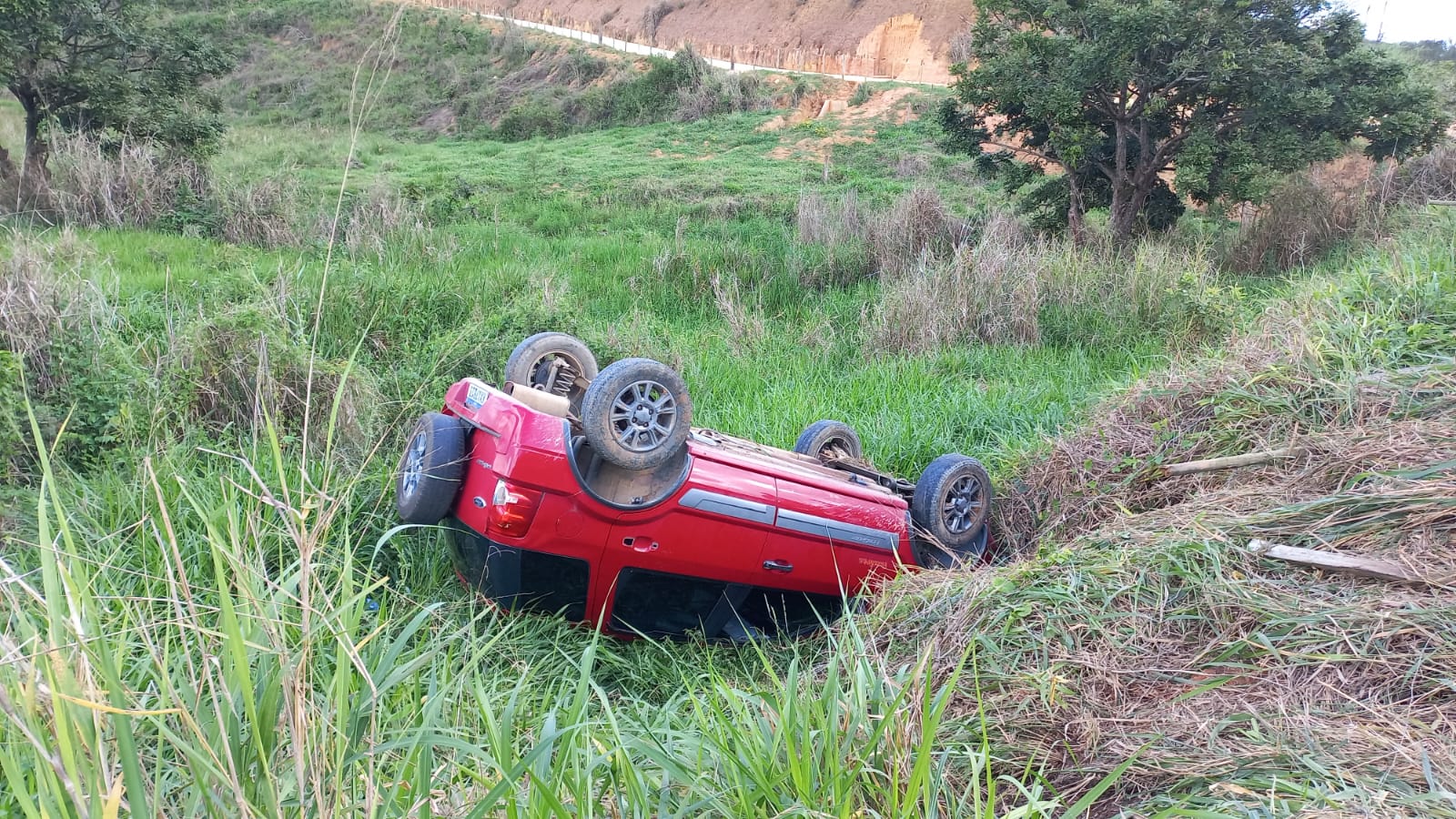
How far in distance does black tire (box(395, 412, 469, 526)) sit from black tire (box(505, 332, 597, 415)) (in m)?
0.59

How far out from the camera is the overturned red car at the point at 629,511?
10.9ft

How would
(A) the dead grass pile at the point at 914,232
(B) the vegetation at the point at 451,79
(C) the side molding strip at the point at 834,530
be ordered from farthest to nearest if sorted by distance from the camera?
(B) the vegetation at the point at 451,79 → (A) the dead grass pile at the point at 914,232 → (C) the side molding strip at the point at 834,530

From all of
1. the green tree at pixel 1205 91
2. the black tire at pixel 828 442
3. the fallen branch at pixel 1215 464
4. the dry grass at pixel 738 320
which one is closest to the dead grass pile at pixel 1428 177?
the green tree at pixel 1205 91

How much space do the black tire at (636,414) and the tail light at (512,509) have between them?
1.04ft

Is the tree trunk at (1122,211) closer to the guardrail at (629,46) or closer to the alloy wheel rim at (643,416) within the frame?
the alloy wheel rim at (643,416)

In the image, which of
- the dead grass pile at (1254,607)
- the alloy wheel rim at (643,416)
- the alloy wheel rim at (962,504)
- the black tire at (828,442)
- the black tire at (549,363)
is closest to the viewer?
the dead grass pile at (1254,607)

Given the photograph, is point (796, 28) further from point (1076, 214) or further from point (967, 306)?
point (967, 306)

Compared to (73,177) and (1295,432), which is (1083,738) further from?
(73,177)

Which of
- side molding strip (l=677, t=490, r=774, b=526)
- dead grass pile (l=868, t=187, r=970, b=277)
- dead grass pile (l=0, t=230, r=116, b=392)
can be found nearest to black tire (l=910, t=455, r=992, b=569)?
side molding strip (l=677, t=490, r=774, b=526)

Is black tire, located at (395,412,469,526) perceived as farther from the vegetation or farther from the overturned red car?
the vegetation

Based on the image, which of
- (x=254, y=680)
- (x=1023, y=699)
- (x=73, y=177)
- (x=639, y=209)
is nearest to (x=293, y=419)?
(x=254, y=680)

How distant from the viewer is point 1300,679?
252 cm

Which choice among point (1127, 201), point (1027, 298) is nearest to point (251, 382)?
point (1027, 298)

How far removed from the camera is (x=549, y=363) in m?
4.30
